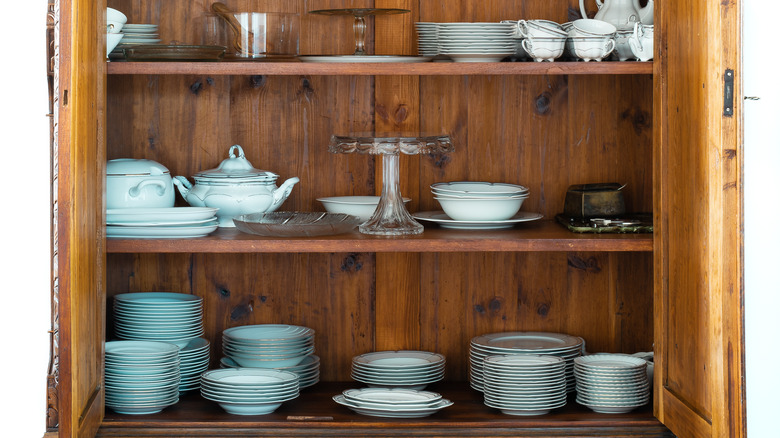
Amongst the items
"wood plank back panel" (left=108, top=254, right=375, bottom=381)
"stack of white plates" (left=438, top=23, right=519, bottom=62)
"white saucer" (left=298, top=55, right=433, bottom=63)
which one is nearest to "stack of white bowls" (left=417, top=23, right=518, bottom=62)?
"stack of white plates" (left=438, top=23, right=519, bottom=62)

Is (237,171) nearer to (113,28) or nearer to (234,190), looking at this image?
(234,190)

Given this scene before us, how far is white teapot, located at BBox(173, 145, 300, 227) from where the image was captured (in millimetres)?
2410

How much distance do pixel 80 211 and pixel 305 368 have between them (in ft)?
2.85

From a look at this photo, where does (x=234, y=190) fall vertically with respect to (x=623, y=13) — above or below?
below

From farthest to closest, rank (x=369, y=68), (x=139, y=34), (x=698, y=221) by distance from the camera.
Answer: (x=139, y=34), (x=369, y=68), (x=698, y=221)

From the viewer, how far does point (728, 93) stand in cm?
178

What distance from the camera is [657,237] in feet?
7.11

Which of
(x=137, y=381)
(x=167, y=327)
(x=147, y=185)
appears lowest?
(x=137, y=381)

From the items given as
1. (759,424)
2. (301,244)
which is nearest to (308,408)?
(301,244)

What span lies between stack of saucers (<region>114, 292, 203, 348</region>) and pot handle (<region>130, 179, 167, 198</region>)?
0.30 metres

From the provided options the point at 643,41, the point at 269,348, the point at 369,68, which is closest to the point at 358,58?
the point at 369,68

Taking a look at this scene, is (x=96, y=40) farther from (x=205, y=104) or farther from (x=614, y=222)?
(x=614, y=222)

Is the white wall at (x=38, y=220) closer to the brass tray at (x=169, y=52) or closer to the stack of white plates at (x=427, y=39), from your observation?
the brass tray at (x=169, y=52)

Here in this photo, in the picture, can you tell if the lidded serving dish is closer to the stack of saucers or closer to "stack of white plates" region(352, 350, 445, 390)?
the stack of saucers
